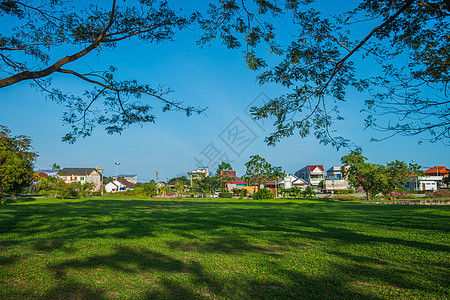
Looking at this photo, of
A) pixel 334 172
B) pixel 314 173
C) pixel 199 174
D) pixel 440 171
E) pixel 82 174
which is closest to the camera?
pixel 199 174

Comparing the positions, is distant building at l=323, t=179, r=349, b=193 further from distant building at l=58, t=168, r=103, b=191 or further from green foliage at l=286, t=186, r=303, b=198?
distant building at l=58, t=168, r=103, b=191

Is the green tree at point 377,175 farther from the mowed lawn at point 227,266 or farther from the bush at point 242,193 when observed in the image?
the mowed lawn at point 227,266

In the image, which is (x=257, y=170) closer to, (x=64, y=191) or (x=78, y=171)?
(x=64, y=191)

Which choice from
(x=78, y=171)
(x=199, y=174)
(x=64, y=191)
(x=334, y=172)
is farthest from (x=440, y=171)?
(x=78, y=171)

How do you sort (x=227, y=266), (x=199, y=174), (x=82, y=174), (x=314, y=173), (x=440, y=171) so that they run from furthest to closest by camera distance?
(x=82, y=174)
(x=314, y=173)
(x=440, y=171)
(x=199, y=174)
(x=227, y=266)

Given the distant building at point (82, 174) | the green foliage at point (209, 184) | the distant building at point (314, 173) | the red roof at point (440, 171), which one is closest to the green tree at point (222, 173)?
the green foliage at point (209, 184)

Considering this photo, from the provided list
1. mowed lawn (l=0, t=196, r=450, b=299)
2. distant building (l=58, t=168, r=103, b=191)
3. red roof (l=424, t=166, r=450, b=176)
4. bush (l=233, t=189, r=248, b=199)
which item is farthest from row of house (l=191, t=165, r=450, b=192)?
mowed lawn (l=0, t=196, r=450, b=299)

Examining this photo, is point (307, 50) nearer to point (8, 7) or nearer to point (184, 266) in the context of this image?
point (184, 266)

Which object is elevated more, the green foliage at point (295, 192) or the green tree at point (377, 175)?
the green tree at point (377, 175)

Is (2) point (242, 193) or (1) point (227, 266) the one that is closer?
(1) point (227, 266)

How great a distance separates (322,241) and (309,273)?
2.32 metres

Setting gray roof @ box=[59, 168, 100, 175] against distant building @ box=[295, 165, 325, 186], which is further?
Result: gray roof @ box=[59, 168, 100, 175]

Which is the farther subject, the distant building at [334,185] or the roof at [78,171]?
the roof at [78,171]

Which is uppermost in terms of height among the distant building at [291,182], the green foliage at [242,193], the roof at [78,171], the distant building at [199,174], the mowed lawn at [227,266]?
the roof at [78,171]
